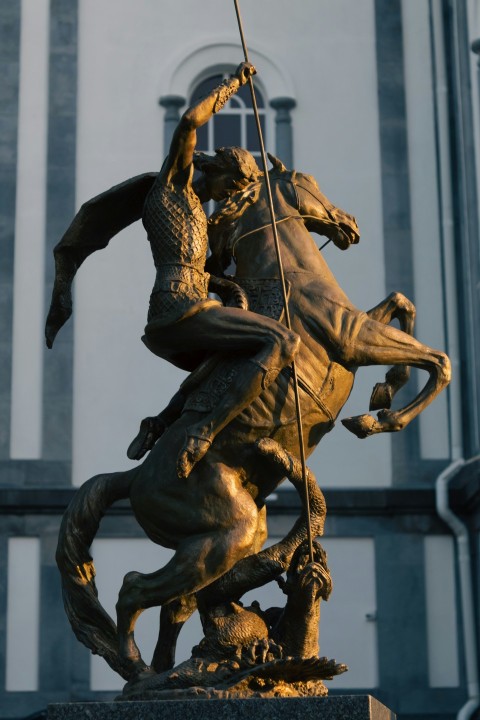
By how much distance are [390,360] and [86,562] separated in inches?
48.1

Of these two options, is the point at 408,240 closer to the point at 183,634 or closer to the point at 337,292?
the point at 183,634

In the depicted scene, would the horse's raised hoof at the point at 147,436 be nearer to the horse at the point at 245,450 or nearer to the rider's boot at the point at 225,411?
the horse at the point at 245,450

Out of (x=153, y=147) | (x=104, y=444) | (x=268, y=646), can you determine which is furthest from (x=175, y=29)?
(x=268, y=646)

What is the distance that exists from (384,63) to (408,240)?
70.0 inches

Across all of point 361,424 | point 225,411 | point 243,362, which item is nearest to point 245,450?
point 225,411

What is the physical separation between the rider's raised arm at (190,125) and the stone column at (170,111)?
→ 10.3 metres

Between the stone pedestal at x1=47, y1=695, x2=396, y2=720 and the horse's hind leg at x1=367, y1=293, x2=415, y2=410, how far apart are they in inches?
47.5

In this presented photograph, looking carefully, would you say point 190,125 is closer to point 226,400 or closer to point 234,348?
point 234,348

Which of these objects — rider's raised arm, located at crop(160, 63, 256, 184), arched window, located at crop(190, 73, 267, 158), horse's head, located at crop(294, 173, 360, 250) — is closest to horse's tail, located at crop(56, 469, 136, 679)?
rider's raised arm, located at crop(160, 63, 256, 184)

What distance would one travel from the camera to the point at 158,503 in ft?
19.1

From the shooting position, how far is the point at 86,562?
6082 mm

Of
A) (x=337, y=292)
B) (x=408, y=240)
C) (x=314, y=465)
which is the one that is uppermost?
(x=408, y=240)

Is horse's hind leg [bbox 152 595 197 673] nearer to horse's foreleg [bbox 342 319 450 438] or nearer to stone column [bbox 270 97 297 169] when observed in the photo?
horse's foreleg [bbox 342 319 450 438]

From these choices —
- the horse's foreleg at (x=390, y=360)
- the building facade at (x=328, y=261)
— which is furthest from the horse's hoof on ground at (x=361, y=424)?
the building facade at (x=328, y=261)
